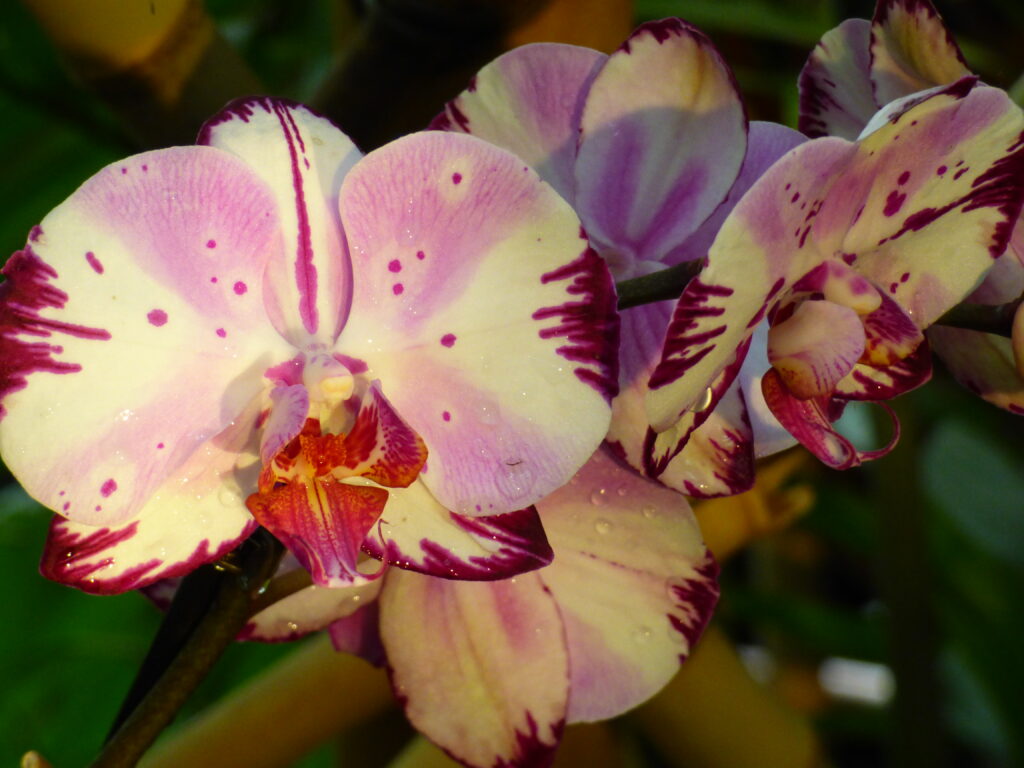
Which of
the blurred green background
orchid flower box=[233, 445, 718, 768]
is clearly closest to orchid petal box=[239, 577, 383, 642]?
orchid flower box=[233, 445, 718, 768]

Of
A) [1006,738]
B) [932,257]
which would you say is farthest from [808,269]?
[1006,738]

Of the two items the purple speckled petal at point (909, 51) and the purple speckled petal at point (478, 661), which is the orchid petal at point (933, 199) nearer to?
the purple speckled petal at point (909, 51)

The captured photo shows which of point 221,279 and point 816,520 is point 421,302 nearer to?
point 221,279

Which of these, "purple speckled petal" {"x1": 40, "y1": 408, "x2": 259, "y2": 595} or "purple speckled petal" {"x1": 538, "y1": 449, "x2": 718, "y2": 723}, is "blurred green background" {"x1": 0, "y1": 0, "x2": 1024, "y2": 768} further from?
"purple speckled petal" {"x1": 40, "y1": 408, "x2": 259, "y2": 595}

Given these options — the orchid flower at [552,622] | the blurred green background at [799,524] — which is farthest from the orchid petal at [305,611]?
the blurred green background at [799,524]

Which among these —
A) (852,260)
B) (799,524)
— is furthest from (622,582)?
(799,524)

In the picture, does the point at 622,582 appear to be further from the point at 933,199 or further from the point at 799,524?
the point at 799,524
